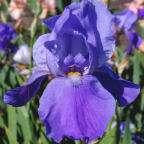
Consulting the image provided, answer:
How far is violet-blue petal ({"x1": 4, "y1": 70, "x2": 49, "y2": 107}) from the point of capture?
690 millimetres

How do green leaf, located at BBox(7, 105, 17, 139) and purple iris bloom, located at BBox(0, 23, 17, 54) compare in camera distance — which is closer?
green leaf, located at BBox(7, 105, 17, 139)

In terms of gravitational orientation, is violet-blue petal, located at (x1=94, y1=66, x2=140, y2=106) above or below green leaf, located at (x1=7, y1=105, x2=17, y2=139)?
above

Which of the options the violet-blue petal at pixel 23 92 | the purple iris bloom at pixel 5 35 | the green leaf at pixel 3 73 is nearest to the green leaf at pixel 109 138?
the violet-blue petal at pixel 23 92

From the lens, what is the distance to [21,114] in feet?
3.85

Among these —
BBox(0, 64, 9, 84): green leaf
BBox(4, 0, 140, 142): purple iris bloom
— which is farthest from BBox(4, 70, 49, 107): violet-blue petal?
BBox(0, 64, 9, 84): green leaf

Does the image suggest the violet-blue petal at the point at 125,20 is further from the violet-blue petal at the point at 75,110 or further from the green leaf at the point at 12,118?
the violet-blue petal at the point at 75,110

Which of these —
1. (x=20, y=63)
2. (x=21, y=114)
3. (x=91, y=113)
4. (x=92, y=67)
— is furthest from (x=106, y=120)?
(x=20, y=63)

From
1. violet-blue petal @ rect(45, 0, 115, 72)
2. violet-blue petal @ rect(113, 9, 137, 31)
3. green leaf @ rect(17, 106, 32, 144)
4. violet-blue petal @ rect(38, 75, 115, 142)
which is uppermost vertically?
violet-blue petal @ rect(45, 0, 115, 72)

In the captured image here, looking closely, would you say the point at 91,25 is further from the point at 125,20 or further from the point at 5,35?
the point at 5,35

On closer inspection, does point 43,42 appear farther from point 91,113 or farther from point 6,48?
point 6,48

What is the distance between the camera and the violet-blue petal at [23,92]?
69 centimetres

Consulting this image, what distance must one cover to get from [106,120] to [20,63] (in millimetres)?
1149

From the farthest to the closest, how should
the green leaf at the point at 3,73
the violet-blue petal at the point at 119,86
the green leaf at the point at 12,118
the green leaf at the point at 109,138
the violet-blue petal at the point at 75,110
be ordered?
the green leaf at the point at 3,73, the green leaf at the point at 12,118, the green leaf at the point at 109,138, the violet-blue petal at the point at 119,86, the violet-blue petal at the point at 75,110

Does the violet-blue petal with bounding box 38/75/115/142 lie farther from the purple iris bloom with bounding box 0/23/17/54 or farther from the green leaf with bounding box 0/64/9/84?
the purple iris bloom with bounding box 0/23/17/54
